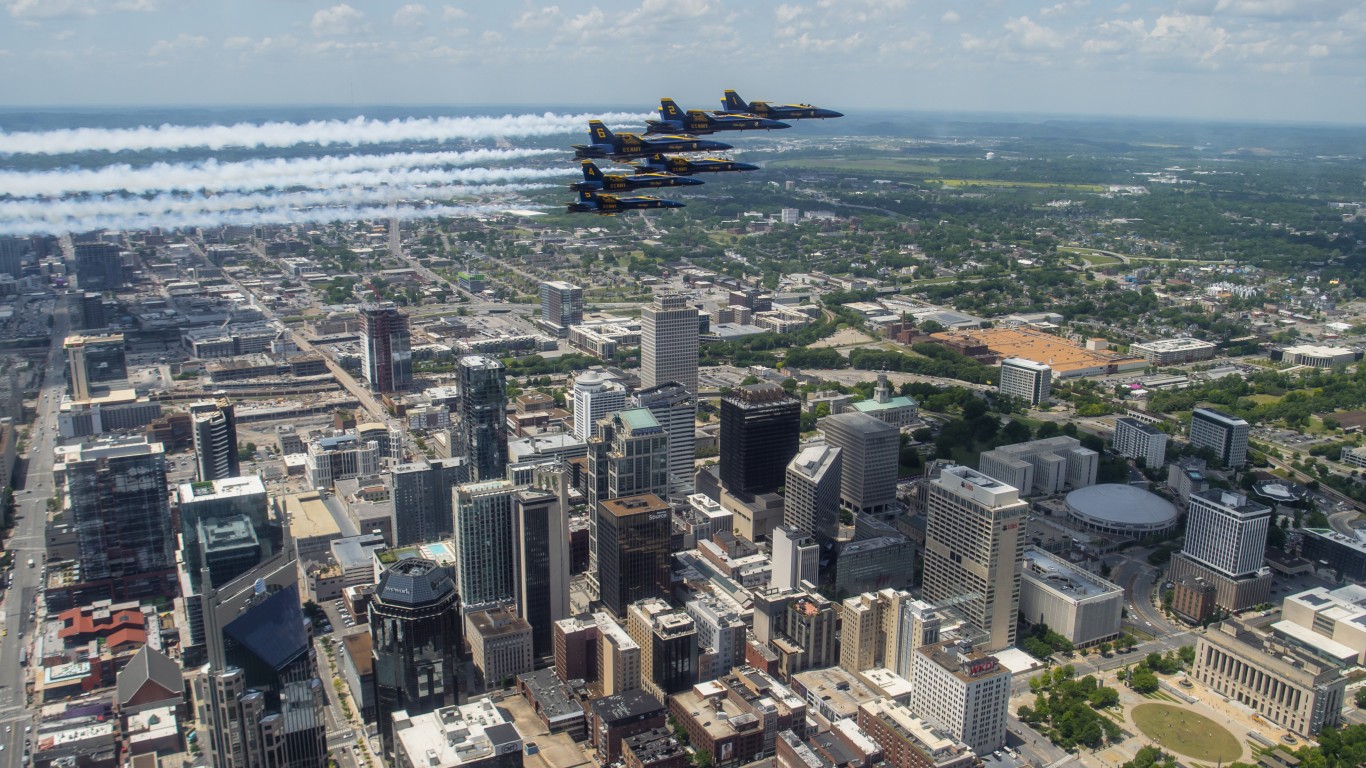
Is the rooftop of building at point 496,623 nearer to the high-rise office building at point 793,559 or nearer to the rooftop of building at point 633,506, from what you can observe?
the rooftop of building at point 633,506

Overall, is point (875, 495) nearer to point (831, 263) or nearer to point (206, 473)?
point (206, 473)

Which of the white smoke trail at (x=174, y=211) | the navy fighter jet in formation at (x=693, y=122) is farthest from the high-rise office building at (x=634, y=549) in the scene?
the white smoke trail at (x=174, y=211)

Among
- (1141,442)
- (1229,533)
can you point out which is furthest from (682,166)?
(1141,442)

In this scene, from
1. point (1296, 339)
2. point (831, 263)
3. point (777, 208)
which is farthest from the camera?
point (777, 208)

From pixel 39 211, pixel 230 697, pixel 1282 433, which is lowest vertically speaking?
pixel 1282 433

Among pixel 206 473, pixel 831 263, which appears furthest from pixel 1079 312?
pixel 206 473

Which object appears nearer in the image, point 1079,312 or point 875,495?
point 875,495

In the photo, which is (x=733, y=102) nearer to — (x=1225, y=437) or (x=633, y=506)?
(x=633, y=506)
